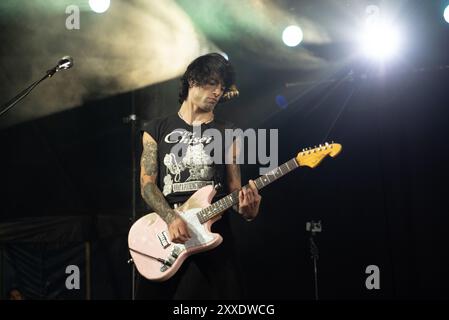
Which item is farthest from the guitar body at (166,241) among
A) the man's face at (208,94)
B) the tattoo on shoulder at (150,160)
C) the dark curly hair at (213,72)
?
the dark curly hair at (213,72)

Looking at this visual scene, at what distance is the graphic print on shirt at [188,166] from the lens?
339cm

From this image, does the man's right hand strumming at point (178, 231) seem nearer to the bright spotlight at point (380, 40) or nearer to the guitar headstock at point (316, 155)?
the guitar headstock at point (316, 155)

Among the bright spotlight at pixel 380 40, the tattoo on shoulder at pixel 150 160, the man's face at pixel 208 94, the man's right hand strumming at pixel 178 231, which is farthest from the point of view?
the bright spotlight at pixel 380 40

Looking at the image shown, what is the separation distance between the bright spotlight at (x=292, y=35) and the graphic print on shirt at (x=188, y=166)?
256 centimetres

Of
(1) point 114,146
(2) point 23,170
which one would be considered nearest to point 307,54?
(1) point 114,146

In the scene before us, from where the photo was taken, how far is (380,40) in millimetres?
5395

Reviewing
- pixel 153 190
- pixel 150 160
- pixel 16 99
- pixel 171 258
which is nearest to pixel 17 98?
pixel 16 99

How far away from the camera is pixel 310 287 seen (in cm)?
611

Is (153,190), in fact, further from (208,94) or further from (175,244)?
(208,94)

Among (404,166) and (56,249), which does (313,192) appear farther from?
(56,249)

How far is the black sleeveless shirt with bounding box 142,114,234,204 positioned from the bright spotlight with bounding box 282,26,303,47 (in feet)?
7.92

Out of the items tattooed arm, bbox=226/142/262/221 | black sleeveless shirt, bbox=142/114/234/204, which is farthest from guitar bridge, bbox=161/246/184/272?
tattooed arm, bbox=226/142/262/221

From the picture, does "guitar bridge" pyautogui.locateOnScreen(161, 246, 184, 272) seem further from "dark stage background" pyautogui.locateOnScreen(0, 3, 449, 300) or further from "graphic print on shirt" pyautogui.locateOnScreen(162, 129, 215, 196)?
"dark stage background" pyautogui.locateOnScreen(0, 3, 449, 300)

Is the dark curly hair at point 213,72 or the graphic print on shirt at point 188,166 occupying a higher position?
the dark curly hair at point 213,72
